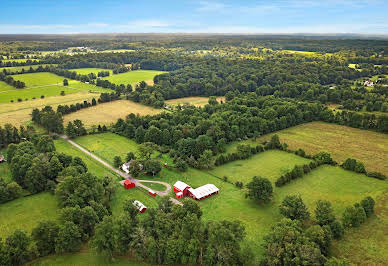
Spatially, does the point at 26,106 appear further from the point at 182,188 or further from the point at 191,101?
the point at 182,188

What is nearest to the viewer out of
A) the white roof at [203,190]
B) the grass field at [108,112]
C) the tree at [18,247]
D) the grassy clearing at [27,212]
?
the tree at [18,247]

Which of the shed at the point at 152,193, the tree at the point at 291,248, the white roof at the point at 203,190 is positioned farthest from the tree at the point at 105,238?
the tree at the point at 291,248

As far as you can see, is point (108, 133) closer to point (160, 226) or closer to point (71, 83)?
Result: point (160, 226)

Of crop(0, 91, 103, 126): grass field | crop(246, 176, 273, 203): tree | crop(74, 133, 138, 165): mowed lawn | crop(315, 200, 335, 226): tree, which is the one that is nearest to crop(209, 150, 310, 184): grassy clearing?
crop(246, 176, 273, 203): tree

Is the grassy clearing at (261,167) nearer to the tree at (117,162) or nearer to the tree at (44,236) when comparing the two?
the tree at (117,162)

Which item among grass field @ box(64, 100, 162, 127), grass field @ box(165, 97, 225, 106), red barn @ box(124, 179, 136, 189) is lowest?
red barn @ box(124, 179, 136, 189)

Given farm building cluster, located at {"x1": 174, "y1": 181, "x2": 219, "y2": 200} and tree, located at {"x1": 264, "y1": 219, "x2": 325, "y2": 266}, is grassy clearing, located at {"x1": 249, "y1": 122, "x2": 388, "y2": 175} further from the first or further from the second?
tree, located at {"x1": 264, "y1": 219, "x2": 325, "y2": 266}
